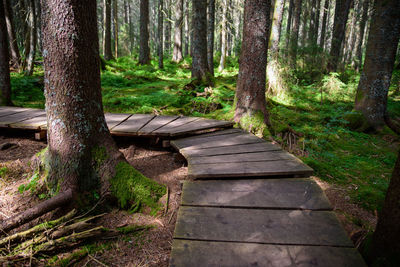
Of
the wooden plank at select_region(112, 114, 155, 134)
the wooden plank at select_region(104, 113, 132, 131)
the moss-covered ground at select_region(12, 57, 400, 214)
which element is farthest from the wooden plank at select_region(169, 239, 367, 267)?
the wooden plank at select_region(104, 113, 132, 131)

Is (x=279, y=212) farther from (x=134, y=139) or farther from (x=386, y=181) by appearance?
(x=134, y=139)

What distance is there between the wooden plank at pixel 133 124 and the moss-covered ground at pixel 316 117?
1.56 meters

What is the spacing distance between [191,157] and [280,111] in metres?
5.03

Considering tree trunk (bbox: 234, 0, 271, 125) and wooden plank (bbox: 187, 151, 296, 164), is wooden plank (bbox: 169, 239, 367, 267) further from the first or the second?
tree trunk (bbox: 234, 0, 271, 125)

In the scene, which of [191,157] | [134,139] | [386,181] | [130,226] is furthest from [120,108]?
[386,181]

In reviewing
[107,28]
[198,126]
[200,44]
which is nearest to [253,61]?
[198,126]

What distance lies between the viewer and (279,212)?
88.5 inches

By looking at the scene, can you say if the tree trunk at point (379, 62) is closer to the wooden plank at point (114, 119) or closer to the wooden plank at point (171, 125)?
the wooden plank at point (171, 125)

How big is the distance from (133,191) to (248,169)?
156 centimetres

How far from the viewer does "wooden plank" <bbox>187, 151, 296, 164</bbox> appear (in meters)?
3.28

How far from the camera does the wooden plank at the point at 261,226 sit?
191cm

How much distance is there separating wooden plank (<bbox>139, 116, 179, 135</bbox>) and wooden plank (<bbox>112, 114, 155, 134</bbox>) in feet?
0.38

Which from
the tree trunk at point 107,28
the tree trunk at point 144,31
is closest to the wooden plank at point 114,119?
the tree trunk at point 144,31

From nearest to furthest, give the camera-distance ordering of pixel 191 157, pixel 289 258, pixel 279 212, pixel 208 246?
1. pixel 289 258
2. pixel 208 246
3. pixel 279 212
4. pixel 191 157
